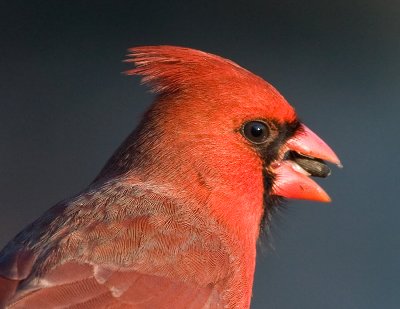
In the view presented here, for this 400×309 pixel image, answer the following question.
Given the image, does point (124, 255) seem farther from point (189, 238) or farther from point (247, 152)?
point (247, 152)

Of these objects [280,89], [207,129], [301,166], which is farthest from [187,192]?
[280,89]

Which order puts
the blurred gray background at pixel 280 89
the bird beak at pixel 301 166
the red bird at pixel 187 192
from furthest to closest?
the blurred gray background at pixel 280 89, the bird beak at pixel 301 166, the red bird at pixel 187 192

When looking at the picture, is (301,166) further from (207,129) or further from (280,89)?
(280,89)

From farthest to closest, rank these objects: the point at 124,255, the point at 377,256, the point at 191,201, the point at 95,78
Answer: the point at 95,78, the point at 377,256, the point at 191,201, the point at 124,255

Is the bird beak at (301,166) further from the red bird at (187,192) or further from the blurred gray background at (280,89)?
the blurred gray background at (280,89)

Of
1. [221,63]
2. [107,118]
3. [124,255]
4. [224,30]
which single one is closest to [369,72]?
[224,30]

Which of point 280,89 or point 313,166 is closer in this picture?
point 313,166

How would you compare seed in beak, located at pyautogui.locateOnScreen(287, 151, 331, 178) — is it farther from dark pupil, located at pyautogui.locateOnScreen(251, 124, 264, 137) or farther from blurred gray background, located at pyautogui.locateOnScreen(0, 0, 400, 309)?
blurred gray background, located at pyautogui.locateOnScreen(0, 0, 400, 309)

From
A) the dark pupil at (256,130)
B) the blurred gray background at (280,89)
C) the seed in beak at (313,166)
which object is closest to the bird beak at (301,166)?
the seed in beak at (313,166)
